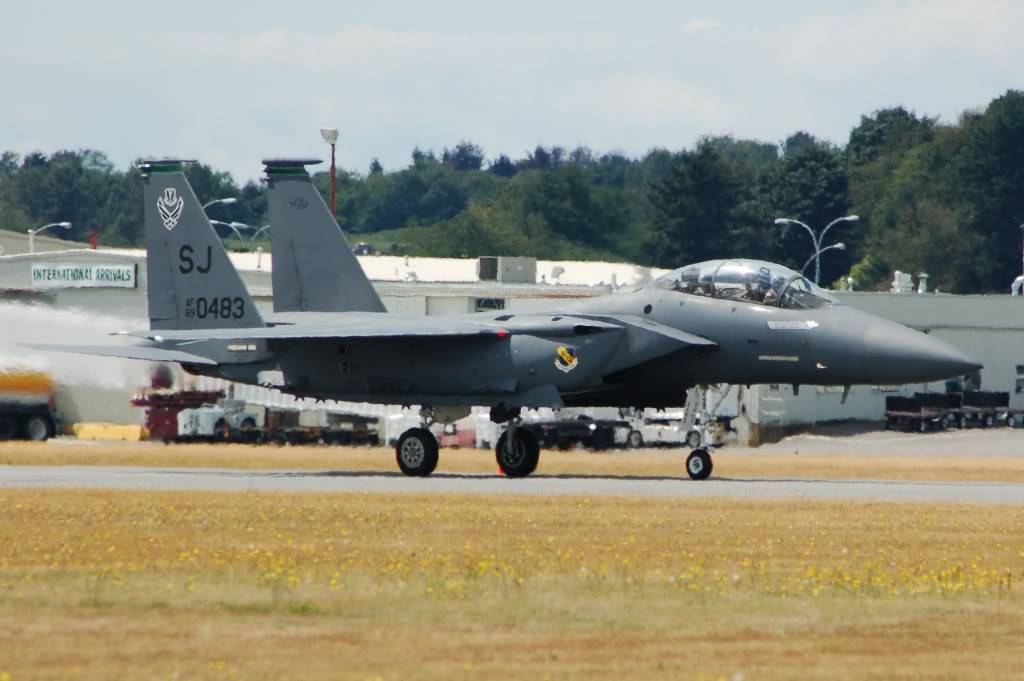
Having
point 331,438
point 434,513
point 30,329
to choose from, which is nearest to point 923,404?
point 331,438

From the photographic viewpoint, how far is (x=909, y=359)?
26.3 m

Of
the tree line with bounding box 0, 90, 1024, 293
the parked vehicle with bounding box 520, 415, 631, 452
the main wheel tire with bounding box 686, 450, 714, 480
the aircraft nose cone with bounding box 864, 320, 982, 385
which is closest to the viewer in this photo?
the aircraft nose cone with bounding box 864, 320, 982, 385

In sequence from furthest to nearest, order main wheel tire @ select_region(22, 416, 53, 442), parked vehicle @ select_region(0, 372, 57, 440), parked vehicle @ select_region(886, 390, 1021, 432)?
parked vehicle @ select_region(886, 390, 1021, 432) < main wheel tire @ select_region(22, 416, 53, 442) < parked vehicle @ select_region(0, 372, 57, 440)

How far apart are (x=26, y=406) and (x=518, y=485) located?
17.5 metres

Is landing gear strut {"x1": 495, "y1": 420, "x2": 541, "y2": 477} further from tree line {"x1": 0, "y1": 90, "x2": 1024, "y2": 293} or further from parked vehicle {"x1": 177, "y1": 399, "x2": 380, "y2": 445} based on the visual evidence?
tree line {"x1": 0, "y1": 90, "x2": 1024, "y2": 293}

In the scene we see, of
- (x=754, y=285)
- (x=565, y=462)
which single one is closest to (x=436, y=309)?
(x=565, y=462)

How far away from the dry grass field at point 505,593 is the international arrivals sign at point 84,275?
31.3 metres

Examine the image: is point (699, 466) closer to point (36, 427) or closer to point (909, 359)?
point (909, 359)

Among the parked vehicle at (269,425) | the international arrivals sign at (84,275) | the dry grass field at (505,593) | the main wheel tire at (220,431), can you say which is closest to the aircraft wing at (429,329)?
the dry grass field at (505,593)

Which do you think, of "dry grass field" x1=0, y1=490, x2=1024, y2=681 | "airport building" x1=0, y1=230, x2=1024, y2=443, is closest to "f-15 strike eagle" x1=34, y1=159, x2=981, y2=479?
"dry grass field" x1=0, y1=490, x2=1024, y2=681

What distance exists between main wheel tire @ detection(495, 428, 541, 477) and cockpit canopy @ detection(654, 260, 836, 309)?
3.70 metres

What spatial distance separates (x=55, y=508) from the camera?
2103cm

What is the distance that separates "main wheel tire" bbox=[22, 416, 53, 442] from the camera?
4044cm

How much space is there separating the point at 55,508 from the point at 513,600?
9.49m
